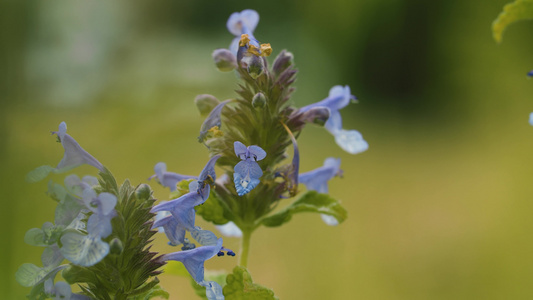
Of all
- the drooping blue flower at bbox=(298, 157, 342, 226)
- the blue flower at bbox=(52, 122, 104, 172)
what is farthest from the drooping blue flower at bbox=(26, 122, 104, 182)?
the drooping blue flower at bbox=(298, 157, 342, 226)

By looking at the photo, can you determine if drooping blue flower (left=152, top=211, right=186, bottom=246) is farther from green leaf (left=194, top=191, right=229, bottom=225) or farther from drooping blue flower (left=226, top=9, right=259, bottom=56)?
drooping blue flower (left=226, top=9, right=259, bottom=56)

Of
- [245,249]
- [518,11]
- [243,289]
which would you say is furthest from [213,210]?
[518,11]

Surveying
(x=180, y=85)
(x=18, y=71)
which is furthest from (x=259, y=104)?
(x=180, y=85)

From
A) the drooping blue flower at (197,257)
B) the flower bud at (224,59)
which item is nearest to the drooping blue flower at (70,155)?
the drooping blue flower at (197,257)

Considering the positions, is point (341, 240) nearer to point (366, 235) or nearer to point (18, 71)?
point (366, 235)

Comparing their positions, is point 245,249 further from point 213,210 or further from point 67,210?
point 67,210

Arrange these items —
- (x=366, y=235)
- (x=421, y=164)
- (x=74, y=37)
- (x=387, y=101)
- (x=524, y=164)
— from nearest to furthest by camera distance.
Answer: (x=74, y=37), (x=366, y=235), (x=524, y=164), (x=421, y=164), (x=387, y=101)
